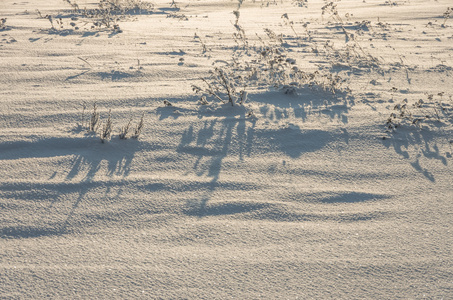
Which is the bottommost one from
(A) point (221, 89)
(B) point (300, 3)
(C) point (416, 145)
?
(C) point (416, 145)

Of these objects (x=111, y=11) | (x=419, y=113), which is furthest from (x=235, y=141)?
(x=111, y=11)

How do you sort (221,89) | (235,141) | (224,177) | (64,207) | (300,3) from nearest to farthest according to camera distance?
(64,207)
(224,177)
(235,141)
(221,89)
(300,3)

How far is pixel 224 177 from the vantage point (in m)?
2.29

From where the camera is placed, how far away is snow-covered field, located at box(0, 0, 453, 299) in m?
1.62

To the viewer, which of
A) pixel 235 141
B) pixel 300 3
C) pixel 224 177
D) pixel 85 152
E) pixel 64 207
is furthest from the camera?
pixel 300 3

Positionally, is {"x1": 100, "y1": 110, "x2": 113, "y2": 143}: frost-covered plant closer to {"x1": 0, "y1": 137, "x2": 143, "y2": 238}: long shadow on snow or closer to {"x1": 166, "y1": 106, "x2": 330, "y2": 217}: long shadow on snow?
{"x1": 0, "y1": 137, "x2": 143, "y2": 238}: long shadow on snow

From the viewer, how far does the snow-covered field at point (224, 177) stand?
1.62 metres

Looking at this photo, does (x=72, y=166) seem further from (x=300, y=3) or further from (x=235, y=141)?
(x=300, y=3)

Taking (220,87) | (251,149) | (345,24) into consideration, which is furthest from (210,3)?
(251,149)

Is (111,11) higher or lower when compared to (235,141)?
higher

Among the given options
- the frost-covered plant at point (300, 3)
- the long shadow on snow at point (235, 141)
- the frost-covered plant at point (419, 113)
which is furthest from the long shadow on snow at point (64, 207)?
the frost-covered plant at point (300, 3)

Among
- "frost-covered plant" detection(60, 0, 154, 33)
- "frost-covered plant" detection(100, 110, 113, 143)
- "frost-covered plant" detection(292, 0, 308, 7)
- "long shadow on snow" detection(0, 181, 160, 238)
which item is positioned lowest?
"long shadow on snow" detection(0, 181, 160, 238)

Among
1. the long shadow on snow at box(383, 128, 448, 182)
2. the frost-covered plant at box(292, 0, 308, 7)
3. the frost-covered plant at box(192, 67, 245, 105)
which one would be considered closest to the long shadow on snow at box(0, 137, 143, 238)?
the frost-covered plant at box(192, 67, 245, 105)

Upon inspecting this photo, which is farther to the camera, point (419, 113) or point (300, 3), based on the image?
point (300, 3)
